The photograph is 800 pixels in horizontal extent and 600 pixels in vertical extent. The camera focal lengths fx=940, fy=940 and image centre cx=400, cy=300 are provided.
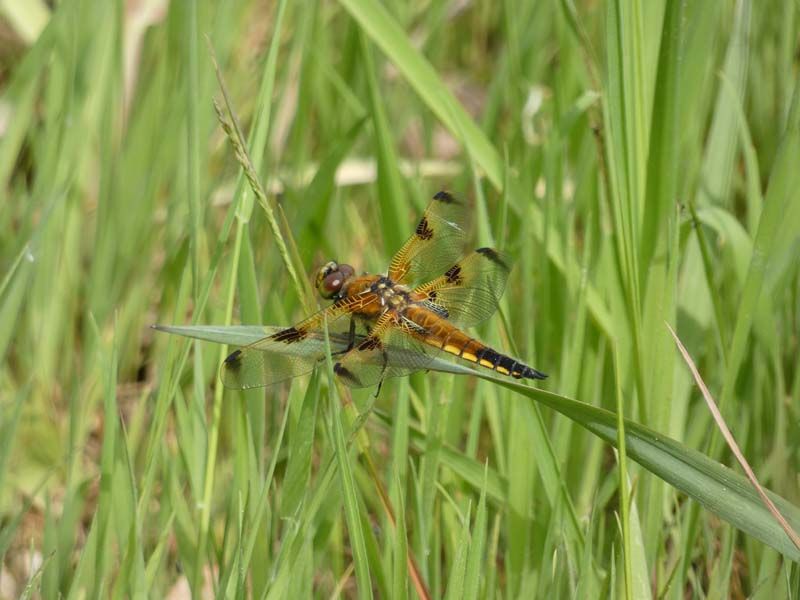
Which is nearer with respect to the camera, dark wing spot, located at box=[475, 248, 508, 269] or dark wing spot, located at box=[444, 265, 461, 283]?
dark wing spot, located at box=[475, 248, 508, 269]

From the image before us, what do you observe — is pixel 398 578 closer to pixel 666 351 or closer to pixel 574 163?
pixel 666 351

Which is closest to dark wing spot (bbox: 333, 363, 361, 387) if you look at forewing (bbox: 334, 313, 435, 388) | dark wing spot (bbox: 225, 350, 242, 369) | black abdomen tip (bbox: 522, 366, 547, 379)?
forewing (bbox: 334, 313, 435, 388)

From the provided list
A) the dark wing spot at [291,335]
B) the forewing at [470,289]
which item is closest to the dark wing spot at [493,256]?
the forewing at [470,289]

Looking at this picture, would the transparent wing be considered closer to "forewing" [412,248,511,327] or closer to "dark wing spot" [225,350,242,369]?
"dark wing spot" [225,350,242,369]

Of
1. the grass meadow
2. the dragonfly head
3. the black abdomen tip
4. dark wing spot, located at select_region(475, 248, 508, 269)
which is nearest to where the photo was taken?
the grass meadow

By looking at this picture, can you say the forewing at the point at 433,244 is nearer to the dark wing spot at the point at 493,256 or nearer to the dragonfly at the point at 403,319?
the dragonfly at the point at 403,319

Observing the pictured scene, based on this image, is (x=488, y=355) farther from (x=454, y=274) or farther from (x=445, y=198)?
(x=445, y=198)
